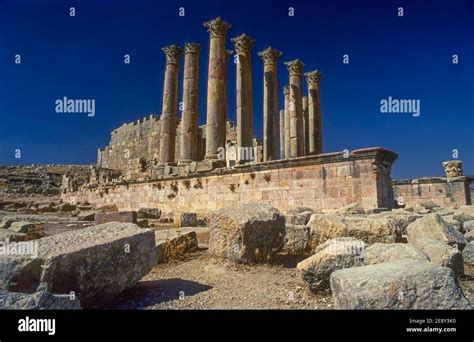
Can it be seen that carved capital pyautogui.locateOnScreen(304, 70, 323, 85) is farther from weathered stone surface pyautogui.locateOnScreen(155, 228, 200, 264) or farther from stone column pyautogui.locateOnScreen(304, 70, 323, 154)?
weathered stone surface pyautogui.locateOnScreen(155, 228, 200, 264)

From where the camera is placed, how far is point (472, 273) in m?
4.20

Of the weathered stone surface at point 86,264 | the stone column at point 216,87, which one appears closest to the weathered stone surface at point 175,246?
the weathered stone surface at point 86,264

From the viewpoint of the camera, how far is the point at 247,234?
500 centimetres

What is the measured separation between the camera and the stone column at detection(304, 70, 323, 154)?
22250mm

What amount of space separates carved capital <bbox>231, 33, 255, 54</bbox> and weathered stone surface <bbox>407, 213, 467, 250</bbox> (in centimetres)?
1455

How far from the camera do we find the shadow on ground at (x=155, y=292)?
3.55m

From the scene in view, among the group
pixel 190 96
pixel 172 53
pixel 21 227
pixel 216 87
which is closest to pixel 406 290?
pixel 21 227

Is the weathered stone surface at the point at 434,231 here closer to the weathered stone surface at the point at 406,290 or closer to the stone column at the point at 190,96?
the weathered stone surface at the point at 406,290

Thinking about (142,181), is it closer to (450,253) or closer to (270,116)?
(270,116)

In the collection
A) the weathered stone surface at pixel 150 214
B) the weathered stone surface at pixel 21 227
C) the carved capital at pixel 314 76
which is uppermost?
the carved capital at pixel 314 76

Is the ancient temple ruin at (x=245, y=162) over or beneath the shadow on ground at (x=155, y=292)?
over

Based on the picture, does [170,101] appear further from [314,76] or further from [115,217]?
[115,217]

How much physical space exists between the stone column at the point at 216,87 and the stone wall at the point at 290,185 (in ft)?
8.71
